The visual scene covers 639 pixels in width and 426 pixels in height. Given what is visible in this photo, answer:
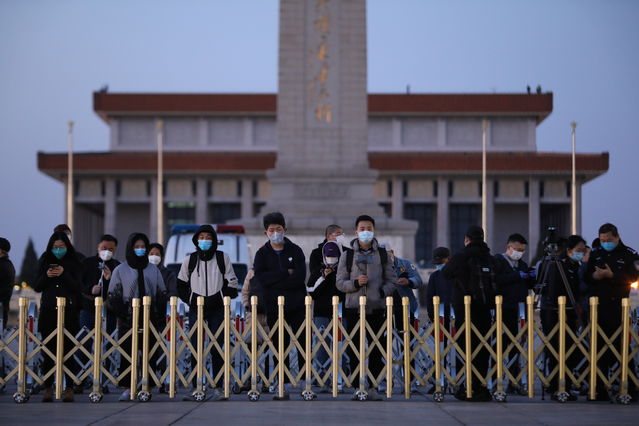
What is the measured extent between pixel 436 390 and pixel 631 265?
2.74 meters

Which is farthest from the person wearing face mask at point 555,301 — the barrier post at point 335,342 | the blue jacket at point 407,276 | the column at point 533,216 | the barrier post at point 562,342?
the column at point 533,216

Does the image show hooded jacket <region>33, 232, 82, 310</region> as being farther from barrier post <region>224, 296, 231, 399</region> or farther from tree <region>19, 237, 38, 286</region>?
tree <region>19, 237, 38, 286</region>

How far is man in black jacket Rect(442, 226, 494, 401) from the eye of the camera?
12.4 m

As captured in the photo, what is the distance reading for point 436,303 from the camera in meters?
12.4

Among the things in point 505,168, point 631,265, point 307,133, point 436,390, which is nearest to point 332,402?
point 436,390

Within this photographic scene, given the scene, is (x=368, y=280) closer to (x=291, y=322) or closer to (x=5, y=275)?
(x=291, y=322)

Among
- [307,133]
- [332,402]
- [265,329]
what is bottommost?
[332,402]

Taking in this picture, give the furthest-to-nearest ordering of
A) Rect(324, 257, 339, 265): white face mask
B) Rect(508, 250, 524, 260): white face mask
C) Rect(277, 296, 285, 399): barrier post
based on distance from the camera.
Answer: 1. Rect(508, 250, 524, 260): white face mask
2. Rect(324, 257, 339, 265): white face mask
3. Rect(277, 296, 285, 399): barrier post

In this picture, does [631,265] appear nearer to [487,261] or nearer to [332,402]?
[487,261]

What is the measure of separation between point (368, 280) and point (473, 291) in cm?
120

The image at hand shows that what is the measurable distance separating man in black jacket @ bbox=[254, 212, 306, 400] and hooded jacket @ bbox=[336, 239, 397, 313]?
1.75ft

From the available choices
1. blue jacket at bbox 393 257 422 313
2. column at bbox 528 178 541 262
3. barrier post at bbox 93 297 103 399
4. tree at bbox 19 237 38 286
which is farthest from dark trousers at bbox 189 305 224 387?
tree at bbox 19 237 38 286

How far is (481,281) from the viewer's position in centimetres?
1236

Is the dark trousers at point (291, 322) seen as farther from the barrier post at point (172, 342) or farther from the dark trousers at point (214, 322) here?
the barrier post at point (172, 342)
